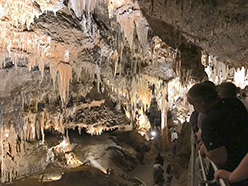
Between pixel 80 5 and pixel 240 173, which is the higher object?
pixel 80 5

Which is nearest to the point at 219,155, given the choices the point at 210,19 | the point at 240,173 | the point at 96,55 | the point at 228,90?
the point at 240,173

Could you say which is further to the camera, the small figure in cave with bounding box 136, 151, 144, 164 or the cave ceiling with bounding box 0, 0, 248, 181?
the small figure in cave with bounding box 136, 151, 144, 164

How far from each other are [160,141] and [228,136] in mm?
9406

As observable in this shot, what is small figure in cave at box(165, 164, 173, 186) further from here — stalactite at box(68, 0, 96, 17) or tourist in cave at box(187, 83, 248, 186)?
tourist in cave at box(187, 83, 248, 186)

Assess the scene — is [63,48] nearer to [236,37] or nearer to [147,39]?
[147,39]

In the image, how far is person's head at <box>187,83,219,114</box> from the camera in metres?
1.40

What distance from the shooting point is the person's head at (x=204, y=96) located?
1.40 m

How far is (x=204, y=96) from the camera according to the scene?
142 centimetres

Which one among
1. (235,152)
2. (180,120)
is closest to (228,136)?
(235,152)

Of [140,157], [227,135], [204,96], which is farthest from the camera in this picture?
[140,157]

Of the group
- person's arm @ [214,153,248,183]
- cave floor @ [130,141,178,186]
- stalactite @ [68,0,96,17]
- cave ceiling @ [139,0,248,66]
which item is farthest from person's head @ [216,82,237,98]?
cave floor @ [130,141,178,186]

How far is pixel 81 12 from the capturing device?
16.8 feet

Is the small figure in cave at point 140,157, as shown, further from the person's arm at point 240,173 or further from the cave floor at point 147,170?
the person's arm at point 240,173

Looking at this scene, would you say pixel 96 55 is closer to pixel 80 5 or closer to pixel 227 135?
pixel 80 5
